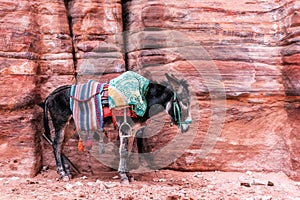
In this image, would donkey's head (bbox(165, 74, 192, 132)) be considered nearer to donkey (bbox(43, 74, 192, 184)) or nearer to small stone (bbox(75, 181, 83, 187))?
donkey (bbox(43, 74, 192, 184))

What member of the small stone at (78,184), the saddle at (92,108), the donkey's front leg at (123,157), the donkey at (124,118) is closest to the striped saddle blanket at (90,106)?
the saddle at (92,108)

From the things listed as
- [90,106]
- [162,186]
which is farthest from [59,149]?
[162,186]

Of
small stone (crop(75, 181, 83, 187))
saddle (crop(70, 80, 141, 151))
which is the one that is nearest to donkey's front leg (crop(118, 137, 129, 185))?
saddle (crop(70, 80, 141, 151))

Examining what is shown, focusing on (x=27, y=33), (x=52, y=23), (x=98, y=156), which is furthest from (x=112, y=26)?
(x=98, y=156)

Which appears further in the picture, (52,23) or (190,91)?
(52,23)

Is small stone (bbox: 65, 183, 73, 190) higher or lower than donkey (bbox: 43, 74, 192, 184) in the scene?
lower

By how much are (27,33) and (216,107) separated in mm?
3641

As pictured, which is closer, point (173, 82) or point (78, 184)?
point (78, 184)

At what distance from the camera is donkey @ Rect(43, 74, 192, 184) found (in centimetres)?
550

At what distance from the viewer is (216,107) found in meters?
6.07

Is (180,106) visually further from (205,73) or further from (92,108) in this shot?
(92,108)

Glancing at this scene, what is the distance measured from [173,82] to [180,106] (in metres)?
0.43

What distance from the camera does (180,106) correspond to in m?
5.53

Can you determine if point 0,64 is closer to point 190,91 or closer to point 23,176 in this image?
point 23,176
